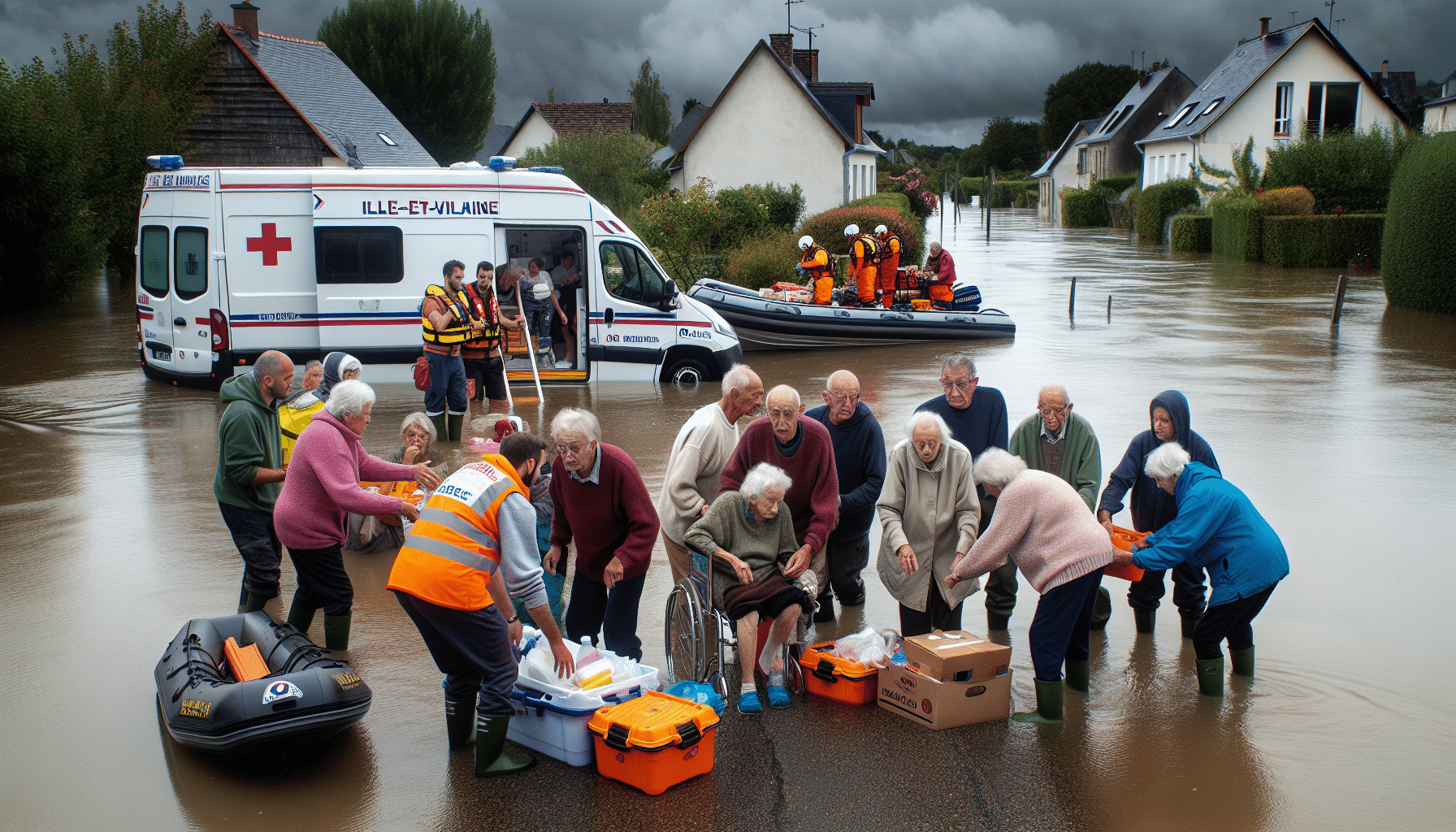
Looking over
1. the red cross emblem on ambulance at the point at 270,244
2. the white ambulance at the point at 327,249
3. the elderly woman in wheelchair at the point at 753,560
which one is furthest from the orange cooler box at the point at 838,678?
the red cross emblem on ambulance at the point at 270,244

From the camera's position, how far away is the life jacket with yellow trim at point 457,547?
178 inches

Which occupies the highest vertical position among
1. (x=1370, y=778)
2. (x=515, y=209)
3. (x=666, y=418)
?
(x=515, y=209)

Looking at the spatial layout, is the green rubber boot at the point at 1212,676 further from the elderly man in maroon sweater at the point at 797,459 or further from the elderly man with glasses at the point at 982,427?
the elderly man in maroon sweater at the point at 797,459

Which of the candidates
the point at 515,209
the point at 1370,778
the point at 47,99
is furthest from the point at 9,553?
the point at 47,99

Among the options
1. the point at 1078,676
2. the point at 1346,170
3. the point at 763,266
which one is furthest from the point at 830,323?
the point at 1346,170

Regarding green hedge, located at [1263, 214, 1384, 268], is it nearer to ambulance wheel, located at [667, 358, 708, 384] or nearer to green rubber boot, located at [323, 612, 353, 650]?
ambulance wheel, located at [667, 358, 708, 384]

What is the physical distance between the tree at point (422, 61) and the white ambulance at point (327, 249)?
3830 cm

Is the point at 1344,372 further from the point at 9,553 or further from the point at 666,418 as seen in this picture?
the point at 9,553

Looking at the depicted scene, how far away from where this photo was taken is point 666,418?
12922 mm

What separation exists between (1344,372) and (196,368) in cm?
1643

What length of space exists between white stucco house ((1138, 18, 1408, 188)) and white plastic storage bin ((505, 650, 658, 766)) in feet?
155

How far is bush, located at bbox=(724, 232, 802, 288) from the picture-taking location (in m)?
24.7

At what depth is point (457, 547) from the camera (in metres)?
4.55

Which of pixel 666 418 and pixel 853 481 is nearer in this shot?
pixel 853 481
